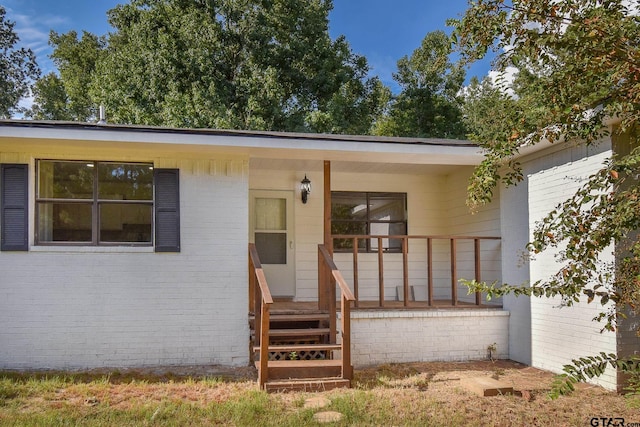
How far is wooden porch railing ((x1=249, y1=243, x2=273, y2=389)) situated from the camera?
19.0 feet

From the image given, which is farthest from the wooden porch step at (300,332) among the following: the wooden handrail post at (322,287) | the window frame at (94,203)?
the window frame at (94,203)

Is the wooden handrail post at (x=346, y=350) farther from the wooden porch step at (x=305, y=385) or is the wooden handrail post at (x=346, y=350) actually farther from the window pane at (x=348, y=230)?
the window pane at (x=348, y=230)

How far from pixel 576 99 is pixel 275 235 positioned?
19.9 feet

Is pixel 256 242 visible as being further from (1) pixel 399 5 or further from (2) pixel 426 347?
(1) pixel 399 5

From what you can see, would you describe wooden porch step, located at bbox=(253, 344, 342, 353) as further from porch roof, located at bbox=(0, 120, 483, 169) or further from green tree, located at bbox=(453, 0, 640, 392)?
green tree, located at bbox=(453, 0, 640, 392)

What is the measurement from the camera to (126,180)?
6914 mm

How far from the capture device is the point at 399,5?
22.1 meters

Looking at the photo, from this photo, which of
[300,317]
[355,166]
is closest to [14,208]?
[300,317]

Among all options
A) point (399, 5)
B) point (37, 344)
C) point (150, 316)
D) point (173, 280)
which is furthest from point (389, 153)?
point (399, 5)

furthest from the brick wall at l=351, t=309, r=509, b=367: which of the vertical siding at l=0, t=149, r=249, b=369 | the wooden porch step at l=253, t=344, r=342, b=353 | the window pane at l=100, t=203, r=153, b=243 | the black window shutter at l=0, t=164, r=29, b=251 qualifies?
the black window shutter at l=0, t=164, r=29, b=251

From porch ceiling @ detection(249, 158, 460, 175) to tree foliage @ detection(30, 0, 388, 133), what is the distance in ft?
21.7

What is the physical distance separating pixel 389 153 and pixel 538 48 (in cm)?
353

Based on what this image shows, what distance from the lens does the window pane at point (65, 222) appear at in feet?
22.0

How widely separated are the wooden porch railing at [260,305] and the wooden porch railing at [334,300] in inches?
31.0
